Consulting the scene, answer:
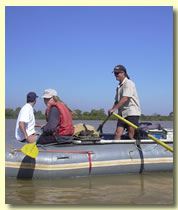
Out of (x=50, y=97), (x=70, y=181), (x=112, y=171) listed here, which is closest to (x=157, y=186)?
(x=112, y=171)

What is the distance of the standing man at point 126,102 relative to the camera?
6.31m

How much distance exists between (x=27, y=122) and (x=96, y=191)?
1.77 metres

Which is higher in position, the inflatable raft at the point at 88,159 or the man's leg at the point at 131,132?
the man's leg at the point at 131,132

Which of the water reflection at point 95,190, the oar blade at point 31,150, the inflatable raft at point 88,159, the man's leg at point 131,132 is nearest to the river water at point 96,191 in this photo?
the water reflection at point 95,190

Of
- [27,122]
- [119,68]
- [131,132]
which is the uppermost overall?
[119,68]

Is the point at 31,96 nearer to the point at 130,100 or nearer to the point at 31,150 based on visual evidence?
the point at 31,150

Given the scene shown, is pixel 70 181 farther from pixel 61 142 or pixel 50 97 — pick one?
pixel 50 97

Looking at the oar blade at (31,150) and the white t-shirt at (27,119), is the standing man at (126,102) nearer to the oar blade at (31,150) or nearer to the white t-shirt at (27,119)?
the white t-shirt at (27,119)

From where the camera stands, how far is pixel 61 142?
231 inches

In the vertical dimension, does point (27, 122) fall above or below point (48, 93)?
below

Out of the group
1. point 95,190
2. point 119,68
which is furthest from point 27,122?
point 119,68

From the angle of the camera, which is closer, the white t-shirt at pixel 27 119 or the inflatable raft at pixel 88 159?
the inflatable raft at pixel 88 159

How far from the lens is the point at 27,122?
5.90m

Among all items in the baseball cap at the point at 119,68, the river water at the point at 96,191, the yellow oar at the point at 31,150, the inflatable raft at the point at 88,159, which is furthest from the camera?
the baseball cap at the point at 119,68
